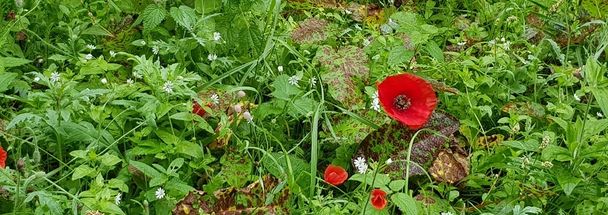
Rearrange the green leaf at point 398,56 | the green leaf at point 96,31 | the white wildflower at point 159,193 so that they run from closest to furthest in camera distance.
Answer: the white wildflower at point 159,193 < the green leaf at point 398,56 < the green leaf at point 96,31

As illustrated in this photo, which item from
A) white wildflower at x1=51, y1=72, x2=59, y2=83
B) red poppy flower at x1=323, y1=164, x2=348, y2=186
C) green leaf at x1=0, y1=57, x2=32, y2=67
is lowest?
red poppy flower at x1=323, y1=164, x2=348, y2=186

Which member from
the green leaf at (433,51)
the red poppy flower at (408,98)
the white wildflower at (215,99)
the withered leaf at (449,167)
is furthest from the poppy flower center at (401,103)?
the white wildflower at (215,99)

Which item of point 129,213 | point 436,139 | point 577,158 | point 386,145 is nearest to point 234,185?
point 129,213

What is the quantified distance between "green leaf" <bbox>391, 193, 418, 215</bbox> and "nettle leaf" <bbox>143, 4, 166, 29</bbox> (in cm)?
103

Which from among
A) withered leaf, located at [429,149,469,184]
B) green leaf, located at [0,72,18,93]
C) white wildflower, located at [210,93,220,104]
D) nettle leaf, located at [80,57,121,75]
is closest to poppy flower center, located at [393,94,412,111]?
withered leaf, located at [429,149,469,184]

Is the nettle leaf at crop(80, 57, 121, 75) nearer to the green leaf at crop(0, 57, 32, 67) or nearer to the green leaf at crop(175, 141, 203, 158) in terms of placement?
the green leaf at crop(0, 57, 32, 67)

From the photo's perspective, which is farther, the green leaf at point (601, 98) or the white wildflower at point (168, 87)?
the white wildflower at point (168, 87)

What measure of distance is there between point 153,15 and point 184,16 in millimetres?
109

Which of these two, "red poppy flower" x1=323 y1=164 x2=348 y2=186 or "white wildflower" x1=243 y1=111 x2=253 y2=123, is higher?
"white wildflower" x1=243 y1=111 x2=253 y2=123

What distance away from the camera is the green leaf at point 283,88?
8.43ft

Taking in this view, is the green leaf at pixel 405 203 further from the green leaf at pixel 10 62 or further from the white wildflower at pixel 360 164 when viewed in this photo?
the green leaf at pixel 10 62

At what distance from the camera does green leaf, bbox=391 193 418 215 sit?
2084 millimetres

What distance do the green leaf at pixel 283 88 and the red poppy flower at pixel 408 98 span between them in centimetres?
38

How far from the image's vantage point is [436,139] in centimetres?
258
